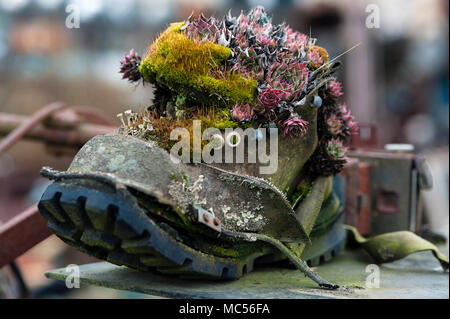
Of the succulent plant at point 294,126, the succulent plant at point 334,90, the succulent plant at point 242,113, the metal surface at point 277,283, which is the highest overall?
the succulent plant at point 334,90

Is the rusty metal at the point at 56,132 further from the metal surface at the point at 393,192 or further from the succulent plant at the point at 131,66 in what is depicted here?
the metal surface at the point at 393,192

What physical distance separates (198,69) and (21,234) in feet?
2.72

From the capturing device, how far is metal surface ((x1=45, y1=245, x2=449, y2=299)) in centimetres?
124

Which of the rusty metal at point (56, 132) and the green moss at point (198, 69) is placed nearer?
the green moss at point (198, 69)

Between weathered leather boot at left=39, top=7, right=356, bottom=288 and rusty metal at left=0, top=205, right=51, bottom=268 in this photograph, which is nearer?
weathered leather boot at left=39, top=7, right=356, bottom=288

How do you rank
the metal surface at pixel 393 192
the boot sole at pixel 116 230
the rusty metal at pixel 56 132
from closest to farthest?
1. the boot sole at pixel 116 230
2. the metal surface at pixel 393 192
3. the rusty metal at pixel 56 132

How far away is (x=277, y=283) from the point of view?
136 centimetres

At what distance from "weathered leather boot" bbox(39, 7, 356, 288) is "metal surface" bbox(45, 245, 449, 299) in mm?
43

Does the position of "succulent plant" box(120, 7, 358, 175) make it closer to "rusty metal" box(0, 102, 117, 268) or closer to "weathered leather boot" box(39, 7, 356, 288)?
"weathered leather boot" box(39, 7, 356, 288)

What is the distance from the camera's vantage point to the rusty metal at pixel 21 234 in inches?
64.9

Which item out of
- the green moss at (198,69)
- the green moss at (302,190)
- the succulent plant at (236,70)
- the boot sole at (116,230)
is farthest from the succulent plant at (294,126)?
the boot sole at (116,230)

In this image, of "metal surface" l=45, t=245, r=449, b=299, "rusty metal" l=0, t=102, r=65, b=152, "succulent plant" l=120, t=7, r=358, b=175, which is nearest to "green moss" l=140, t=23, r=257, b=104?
"succulent plant" l=120, t=7, r=358, b=175

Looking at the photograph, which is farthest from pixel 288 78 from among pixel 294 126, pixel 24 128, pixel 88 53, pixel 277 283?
Result: pixel 88 53

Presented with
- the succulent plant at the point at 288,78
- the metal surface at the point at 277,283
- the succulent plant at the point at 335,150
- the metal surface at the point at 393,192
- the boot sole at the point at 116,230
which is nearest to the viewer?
the boot sole at the point at 116,230
